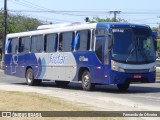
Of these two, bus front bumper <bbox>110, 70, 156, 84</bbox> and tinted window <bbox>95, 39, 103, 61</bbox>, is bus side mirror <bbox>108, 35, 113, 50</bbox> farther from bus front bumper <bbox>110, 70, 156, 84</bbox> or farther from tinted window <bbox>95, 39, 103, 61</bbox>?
bus front bumper <bbox>110, 70, 156, 84</bbox>

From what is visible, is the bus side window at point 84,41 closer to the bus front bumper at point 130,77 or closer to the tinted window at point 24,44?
the bus front bumper at point 130,77

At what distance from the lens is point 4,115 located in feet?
39.4

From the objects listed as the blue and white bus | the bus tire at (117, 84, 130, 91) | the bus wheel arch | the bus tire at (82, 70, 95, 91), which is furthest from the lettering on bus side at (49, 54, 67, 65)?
the bus tire at (117, 84, 130, 91)

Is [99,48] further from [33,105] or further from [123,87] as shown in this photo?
[33,105]

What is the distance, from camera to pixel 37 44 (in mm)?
26625

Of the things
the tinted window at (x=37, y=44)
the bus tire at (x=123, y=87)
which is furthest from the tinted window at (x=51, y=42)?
the bus tire at (x=123, y=87)

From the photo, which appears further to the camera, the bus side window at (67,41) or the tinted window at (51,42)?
the tinted window at (51,42)

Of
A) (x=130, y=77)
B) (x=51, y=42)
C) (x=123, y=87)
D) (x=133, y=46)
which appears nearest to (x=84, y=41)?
(x=133, y=46)

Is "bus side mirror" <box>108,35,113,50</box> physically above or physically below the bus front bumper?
above

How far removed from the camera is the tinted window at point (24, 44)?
90.4 ft

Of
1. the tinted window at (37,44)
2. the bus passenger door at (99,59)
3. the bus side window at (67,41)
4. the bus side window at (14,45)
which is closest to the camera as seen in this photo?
the bus passenger door at (99,59)

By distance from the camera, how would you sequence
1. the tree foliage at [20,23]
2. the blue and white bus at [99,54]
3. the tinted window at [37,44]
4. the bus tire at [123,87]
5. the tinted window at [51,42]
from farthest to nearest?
the tree foliage at [20,23], the tinted window at [37,44], the tinted window at [51,42], the bus tire at [123,87], the blue and white bus at [99,54]

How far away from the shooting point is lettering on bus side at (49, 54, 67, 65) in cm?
2401

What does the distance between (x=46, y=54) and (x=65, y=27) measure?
2040mm
